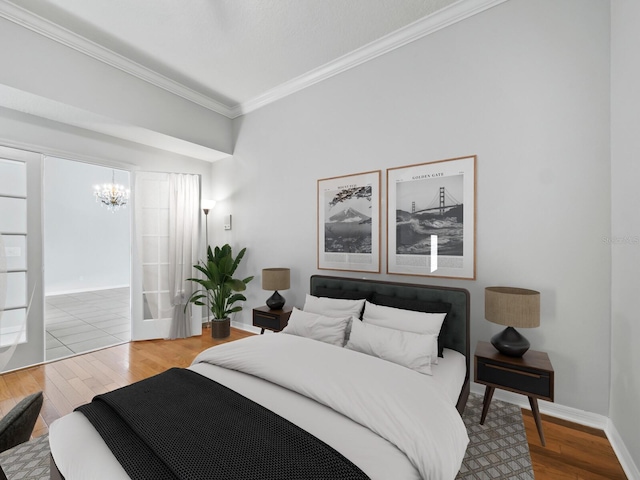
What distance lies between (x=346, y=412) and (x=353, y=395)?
85 millimetres

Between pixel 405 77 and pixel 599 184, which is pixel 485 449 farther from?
pixel 405 77

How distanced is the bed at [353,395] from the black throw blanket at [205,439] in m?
0.01

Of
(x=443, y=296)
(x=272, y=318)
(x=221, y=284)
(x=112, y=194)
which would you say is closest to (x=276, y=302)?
(x=272, y=318)

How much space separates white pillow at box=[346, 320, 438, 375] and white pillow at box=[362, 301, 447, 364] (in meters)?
0.10

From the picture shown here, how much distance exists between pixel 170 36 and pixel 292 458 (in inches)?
140

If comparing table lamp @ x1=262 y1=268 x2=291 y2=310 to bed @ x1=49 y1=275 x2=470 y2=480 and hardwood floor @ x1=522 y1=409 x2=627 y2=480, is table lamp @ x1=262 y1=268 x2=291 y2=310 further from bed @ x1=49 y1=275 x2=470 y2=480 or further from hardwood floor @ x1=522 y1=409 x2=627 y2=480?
hardwood floor @ x1=522 y1=409 x2=627 y2=480

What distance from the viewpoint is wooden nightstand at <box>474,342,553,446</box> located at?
183 centimetres

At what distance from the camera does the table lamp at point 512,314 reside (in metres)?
1.92

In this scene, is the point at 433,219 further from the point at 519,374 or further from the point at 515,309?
the point at 519,374

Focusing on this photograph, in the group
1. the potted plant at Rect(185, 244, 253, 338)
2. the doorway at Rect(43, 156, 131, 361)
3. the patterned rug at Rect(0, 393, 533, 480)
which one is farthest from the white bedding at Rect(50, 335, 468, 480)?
the doorway at Rect(43, 156, 131, 361)

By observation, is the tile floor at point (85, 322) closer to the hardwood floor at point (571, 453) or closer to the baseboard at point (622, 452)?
the hardwood floor at point (571, 453)

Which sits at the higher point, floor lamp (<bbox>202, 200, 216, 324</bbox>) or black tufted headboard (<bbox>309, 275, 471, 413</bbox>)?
floor lamp (<bbox>202, 200, 216, 324</bbox>)

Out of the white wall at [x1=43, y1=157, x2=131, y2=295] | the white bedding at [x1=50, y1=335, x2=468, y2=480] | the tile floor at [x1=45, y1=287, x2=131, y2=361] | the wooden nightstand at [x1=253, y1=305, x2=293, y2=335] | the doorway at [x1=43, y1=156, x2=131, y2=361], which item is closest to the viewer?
the white bedding at [x1=50, y1=335, x2=468, y2=480]

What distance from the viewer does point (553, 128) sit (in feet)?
7.03
